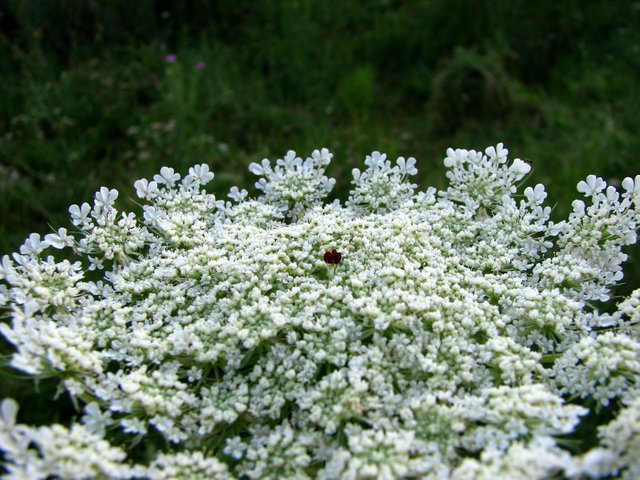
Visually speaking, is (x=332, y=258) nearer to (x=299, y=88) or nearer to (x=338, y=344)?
(x=338, y=344)

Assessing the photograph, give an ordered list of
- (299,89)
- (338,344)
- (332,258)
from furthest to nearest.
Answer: (299,89)
(332,258)
(338,344)

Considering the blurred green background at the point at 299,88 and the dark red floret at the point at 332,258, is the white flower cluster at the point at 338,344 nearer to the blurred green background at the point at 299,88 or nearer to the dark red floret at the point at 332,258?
the dark red floret at the point at 332,258

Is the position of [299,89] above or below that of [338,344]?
above

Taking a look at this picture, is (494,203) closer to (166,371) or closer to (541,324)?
(541,324)

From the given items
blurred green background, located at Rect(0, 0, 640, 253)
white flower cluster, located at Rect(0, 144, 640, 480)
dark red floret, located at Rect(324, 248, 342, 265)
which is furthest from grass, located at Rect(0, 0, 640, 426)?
dark red floret, located at Rect(324, 248, 342, 265)

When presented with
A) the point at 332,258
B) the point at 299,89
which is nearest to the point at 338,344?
the point at 332,258

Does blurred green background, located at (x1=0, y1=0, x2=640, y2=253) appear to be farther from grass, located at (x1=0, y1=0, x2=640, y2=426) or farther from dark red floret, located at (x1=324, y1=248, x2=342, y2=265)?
dark red floret, located at (x1=324, y1=248, x2=342, y2=265)

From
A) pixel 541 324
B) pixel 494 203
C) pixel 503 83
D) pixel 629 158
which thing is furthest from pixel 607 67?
pixel 541 324
